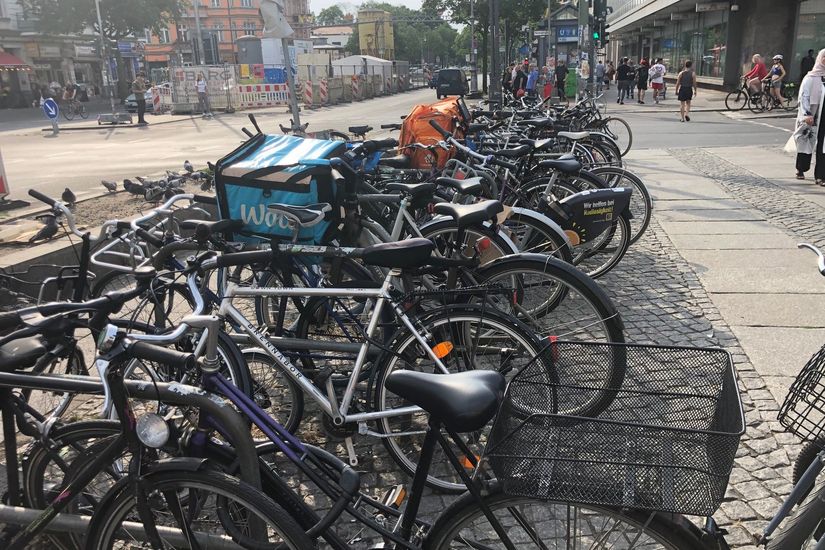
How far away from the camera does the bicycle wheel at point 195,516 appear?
1.73 meters

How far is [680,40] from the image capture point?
121 ft

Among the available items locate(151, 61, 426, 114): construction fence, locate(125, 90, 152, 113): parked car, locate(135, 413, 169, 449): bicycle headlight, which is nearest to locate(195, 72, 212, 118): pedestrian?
locate(151, 61, 426, 114): construction fence

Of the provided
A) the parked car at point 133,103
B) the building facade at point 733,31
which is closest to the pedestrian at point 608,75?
the building facade at point 733,31

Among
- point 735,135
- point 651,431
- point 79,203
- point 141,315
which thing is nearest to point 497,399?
point 651,431

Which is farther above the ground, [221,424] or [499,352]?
[221,424]

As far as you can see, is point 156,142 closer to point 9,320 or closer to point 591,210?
point 591,210

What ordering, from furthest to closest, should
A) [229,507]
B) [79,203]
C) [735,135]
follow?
[735,135] → [79,203] → [229,507]

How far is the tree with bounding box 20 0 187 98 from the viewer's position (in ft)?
132

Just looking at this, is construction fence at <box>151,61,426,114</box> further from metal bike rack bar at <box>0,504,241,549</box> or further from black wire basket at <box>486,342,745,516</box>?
black wire basket at <box>486,342,745,516</box>

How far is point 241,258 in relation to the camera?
8.45ft

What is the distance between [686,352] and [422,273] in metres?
1.43

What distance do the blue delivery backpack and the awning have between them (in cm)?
4231

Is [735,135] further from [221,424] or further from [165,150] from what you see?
[221,424]

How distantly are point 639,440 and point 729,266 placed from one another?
474 cm
